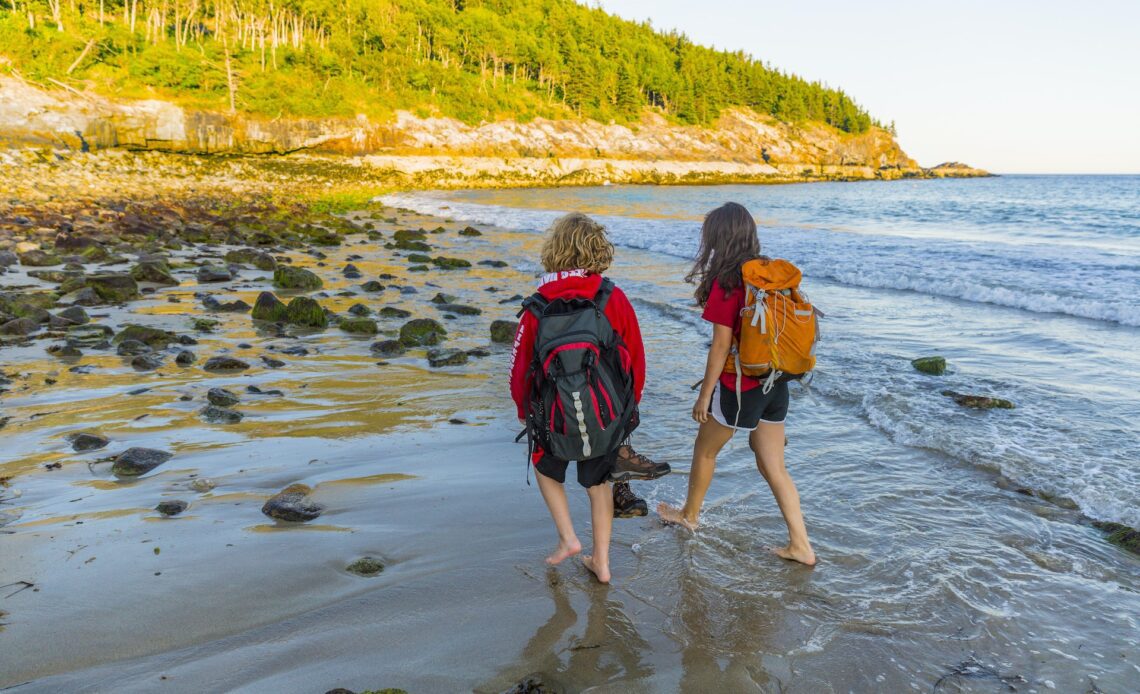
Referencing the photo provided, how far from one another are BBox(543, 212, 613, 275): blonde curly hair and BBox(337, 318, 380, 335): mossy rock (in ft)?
19.9

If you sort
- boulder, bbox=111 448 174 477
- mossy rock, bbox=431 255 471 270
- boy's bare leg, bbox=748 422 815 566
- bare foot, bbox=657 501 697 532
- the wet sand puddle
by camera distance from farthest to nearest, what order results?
mossy rock, bbox=431 255 471 270, boulder, bbox=111 448 174 477, bare foot, bbox=657 501 697 532, boy's bare leg, bbox=748 422 815 566, the wet sand puddle

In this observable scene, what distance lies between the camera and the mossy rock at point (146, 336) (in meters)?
7.70

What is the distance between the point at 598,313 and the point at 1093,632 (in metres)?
2.76

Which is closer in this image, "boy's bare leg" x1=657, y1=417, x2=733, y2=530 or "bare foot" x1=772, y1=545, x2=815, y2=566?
"bare foot" x1=772, y1=545, x2=815, y2=566

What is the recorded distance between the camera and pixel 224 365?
23.0 feet

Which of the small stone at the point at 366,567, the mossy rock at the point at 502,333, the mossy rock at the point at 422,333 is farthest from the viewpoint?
the mossy rock at the point at 502,333

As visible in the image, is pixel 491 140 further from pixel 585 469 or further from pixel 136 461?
pixel 585 469

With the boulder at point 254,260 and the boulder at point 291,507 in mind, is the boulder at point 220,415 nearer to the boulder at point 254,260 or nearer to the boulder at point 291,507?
the boulder at point 291,507

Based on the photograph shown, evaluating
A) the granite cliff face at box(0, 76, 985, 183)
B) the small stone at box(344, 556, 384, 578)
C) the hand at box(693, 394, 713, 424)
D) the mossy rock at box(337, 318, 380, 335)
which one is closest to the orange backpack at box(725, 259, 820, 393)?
the hand at box(693, 394, 713, 424)

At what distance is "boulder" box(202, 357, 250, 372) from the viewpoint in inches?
275

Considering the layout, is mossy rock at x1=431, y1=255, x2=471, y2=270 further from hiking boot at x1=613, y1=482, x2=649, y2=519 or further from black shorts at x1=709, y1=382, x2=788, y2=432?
black shorts at x1=709, y1=382, x2=788, y2=432

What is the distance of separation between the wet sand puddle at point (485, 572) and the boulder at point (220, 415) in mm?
109

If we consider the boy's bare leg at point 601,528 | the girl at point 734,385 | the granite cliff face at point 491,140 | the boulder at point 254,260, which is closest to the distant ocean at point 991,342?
the girl at point 734,385

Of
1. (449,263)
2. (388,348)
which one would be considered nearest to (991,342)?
(388,348)
